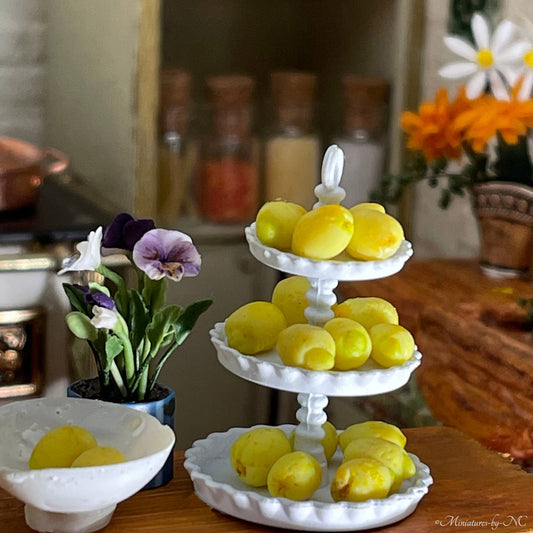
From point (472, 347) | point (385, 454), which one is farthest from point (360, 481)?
point (472, 347)

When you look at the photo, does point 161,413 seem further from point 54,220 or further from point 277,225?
point 54,220

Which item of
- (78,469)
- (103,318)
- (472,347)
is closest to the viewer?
(78,469)

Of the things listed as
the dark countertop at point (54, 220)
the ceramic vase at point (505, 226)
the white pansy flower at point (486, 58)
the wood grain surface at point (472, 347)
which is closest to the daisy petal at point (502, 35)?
the white pansy flower at point (486, 58)

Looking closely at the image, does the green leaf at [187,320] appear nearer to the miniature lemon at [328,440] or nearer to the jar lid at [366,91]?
the miniature lemon at [328,440]

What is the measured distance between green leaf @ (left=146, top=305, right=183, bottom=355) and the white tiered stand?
2.0 inches

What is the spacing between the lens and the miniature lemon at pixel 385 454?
960 millimetres

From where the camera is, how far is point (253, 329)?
963mm

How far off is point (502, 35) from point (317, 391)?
1092 mm

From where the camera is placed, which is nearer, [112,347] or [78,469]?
[78,469]

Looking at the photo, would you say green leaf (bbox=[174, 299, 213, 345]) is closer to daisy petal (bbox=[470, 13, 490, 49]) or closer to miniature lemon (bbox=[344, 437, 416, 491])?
miniature lemon (bbox=[344, 437, 416, 491])

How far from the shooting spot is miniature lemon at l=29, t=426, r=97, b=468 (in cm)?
89

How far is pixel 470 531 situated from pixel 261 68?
77.6 inches

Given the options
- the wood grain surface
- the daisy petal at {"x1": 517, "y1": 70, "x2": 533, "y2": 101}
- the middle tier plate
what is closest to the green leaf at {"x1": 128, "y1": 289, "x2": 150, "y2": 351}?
the middle tier plate

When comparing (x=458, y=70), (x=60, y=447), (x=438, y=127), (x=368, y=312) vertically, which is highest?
(x=458, y=70)
